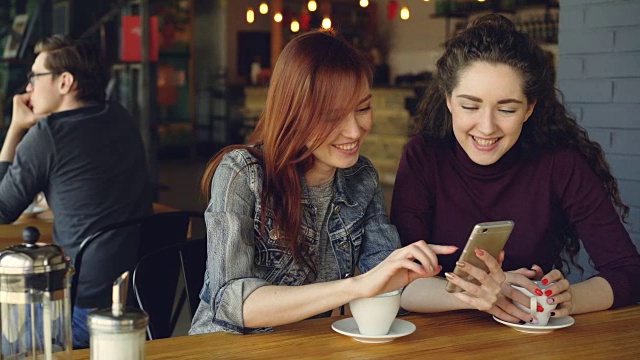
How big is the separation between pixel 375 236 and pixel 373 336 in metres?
0.47

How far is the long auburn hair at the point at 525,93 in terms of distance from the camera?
88.0 inches

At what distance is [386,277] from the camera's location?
1704mm

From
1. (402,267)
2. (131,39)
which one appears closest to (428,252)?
(402,267)

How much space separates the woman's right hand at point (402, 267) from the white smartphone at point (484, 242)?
4 cm

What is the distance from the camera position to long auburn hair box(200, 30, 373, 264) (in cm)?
189

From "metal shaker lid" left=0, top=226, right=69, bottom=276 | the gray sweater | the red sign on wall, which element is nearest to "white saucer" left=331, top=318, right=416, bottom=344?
"metal shaker lid" left=0, top=226, right=69, bottom=276

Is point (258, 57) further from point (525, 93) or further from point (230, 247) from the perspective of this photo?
point (230, 247)

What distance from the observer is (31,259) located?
4.37ft

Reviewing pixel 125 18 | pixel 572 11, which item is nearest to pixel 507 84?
pixel 572 11

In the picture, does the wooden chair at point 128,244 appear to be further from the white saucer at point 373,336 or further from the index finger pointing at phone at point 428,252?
the index finger pointing at phone at point 428,252

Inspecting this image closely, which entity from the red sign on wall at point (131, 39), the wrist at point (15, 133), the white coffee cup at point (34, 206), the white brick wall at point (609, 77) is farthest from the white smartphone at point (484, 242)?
the red sign on wall at point (131, 39)

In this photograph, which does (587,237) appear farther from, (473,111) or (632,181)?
(632,181)

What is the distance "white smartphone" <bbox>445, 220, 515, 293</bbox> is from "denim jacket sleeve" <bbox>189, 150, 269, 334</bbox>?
41 centimetres

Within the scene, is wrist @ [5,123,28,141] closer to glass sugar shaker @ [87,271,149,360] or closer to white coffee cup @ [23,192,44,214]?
white coffee cup @ [23,192,44,214]
